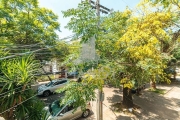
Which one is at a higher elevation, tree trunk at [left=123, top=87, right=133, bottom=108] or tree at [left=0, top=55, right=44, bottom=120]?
tree at [left=0, top=55, right=44, bottom=120]

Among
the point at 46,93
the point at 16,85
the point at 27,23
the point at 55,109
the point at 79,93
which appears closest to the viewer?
the point at 16,85

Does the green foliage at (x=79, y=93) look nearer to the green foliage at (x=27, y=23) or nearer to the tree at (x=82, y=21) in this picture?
the tree at (x=82, y=21)

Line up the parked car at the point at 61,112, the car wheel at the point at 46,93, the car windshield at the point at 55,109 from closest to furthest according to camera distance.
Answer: the parked car at the point at 61,112 < the car windshield at the point at 55,109 < the car wheel at the point at 46,93

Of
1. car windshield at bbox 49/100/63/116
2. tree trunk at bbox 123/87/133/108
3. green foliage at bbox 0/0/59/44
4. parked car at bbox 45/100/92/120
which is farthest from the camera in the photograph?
tree trunk at bbox 123/87/133/108

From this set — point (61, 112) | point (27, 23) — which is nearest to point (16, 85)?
point (61, 112)

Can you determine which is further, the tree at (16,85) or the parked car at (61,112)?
the parked car at (61,112)

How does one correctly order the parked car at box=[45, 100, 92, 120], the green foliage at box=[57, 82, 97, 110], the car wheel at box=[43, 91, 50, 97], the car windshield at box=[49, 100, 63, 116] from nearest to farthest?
the green foliage at box=[57, 82, 97, 110] → the parked car at box=[45, 100, 92, 120] → the car windshield at box=[49, 100, 63, 116] → the car wheel at box=[43, 91, 50, 97]

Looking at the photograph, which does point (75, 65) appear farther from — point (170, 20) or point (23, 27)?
point (23, 27)

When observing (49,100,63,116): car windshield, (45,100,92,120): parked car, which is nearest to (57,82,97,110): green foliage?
(45,100,92,120): parked car

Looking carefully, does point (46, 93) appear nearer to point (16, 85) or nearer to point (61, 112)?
point (61, 112)

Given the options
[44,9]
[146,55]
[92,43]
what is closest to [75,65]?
[92,43]

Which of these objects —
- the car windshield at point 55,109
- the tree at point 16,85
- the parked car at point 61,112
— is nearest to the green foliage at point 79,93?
the tree at point 16,85

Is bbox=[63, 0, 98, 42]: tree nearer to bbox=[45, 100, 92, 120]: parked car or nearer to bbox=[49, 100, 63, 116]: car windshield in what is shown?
bbox=[45, 100, 92, 120]: parked car

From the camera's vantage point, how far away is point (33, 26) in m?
10.6
